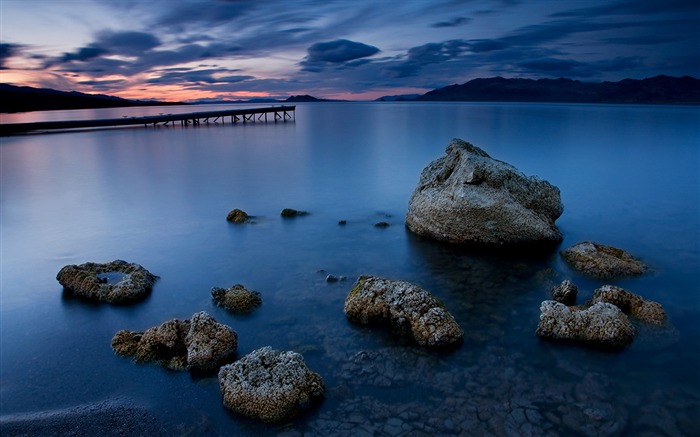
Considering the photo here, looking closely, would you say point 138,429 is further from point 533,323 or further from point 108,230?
point 108,230

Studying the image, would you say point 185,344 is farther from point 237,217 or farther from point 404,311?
point 237,217

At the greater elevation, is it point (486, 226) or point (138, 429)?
point (486, 226)

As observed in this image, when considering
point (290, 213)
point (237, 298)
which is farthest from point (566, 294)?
point (290, 213)

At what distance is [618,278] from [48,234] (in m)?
16.7

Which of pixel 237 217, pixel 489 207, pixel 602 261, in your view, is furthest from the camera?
pixel 237 217

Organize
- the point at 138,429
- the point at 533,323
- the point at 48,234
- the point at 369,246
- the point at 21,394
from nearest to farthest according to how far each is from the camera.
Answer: the point at 138,429
the point at 21,394
the point at 533,323
the point at 369,246
the point at 48,234

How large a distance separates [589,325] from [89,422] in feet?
25.6

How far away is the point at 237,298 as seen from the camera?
965cm

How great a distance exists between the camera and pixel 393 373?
288 inches

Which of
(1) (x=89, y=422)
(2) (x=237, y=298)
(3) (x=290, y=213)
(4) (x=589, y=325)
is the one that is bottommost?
(1) (x=89, y=422)

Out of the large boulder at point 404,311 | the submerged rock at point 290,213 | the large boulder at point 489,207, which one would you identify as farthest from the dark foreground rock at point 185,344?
the submerged rock at point 290,213

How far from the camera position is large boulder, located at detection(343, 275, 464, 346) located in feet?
26.4

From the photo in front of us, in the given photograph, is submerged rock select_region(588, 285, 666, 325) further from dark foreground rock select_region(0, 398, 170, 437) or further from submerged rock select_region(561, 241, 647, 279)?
dark foreground rock select_region(0, 398, 170, 437)

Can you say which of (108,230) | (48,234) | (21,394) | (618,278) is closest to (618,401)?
(618,278)
